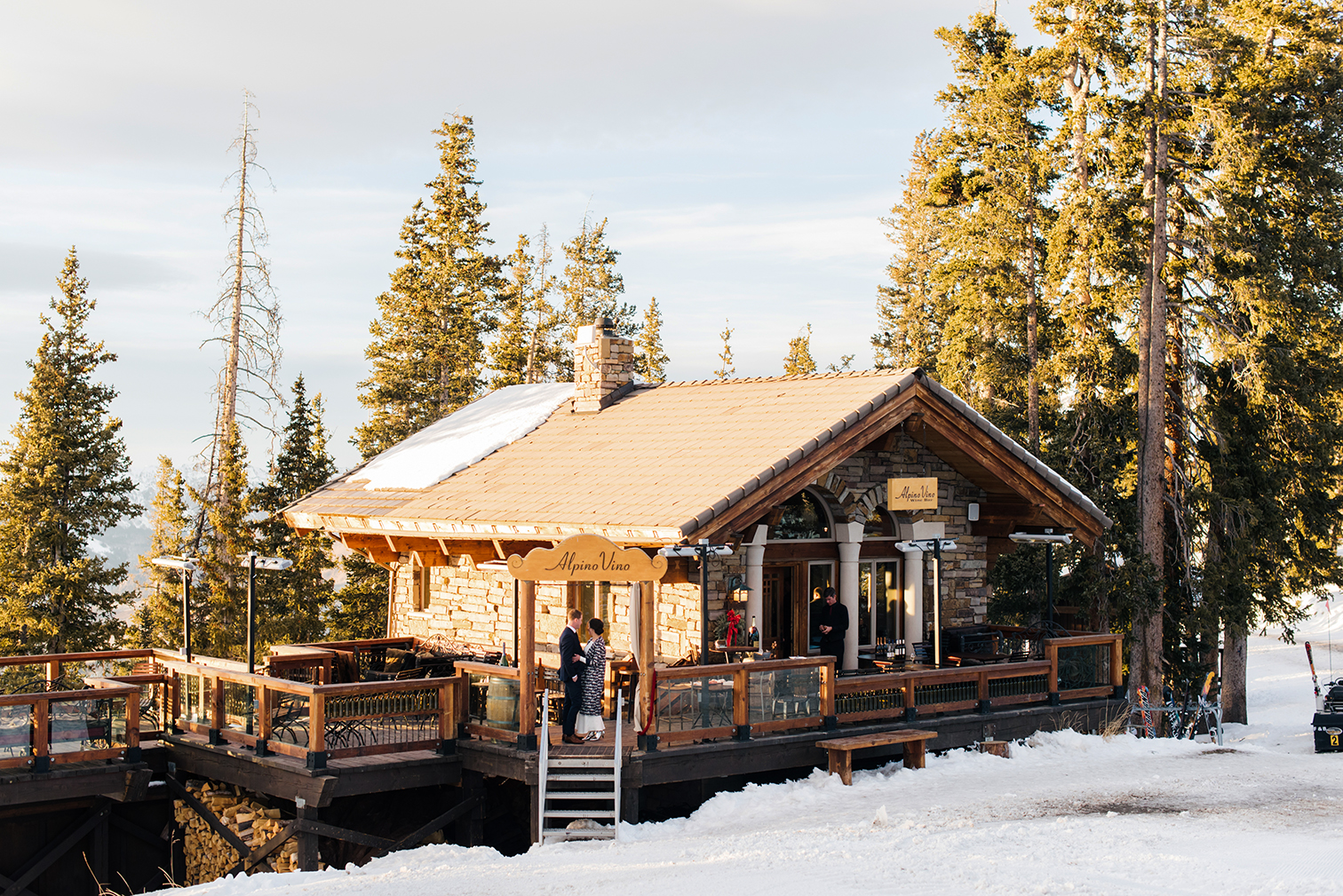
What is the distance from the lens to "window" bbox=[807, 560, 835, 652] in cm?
1752

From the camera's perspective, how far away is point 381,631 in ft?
109

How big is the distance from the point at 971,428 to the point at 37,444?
21140mm

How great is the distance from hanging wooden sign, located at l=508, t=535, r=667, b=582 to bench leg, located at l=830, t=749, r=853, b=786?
3152 mm

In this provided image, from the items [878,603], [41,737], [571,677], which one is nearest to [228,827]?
[41,737]

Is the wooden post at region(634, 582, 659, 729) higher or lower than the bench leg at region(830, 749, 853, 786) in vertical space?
higher

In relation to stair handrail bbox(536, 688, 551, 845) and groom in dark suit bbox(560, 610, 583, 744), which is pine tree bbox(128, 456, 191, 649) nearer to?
groom in dark suit bbox(560, 610, 583, 744)

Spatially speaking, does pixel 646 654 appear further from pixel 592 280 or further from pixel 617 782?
pixel 592 280

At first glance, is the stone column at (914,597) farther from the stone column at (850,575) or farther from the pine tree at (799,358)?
the pine tree at (799,358)

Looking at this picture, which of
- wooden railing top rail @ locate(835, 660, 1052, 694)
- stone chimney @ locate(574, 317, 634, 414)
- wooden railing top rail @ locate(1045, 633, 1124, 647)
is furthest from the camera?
stone chimney @ locate(574, 317, 634, 414)

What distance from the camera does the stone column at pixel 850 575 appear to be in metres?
17.6

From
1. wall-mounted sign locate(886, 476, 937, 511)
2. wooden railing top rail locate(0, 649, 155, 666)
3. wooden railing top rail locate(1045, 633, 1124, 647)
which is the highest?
wall-mounted sign locate(886, 476, 937, 511)

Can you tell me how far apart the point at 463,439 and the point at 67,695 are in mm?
8900

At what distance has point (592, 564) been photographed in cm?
1310

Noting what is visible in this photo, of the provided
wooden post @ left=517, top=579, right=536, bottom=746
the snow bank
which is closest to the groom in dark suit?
wooden post @ left=517, top=579, right=536, bottom=746
